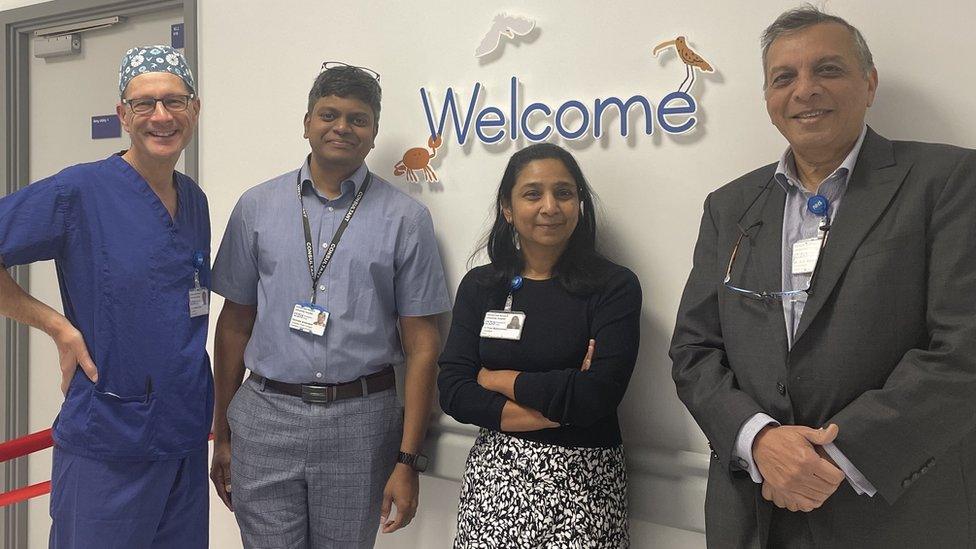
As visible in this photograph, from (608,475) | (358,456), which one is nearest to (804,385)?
(608,475)

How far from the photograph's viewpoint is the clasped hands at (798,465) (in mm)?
1478

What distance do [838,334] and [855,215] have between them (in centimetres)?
24

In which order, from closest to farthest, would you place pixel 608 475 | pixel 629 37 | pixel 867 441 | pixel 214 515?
1. pixel 867 441
2. pixel 608 475
3. pixel 629 37
4. pixel 214 515

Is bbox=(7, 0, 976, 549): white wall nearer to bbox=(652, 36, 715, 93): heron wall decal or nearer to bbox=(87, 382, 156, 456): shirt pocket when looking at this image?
bbox=(652, 36, 715, 93): heron wall decal

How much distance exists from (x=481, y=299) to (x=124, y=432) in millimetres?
991

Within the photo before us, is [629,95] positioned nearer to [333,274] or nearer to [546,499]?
[333,274]

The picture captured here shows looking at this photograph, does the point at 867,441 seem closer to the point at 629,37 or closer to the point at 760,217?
the point at 760,217

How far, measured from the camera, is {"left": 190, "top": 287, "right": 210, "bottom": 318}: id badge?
2199 mm


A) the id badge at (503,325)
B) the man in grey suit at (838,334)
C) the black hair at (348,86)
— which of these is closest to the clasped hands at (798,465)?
the man in grey suit at (838,334)

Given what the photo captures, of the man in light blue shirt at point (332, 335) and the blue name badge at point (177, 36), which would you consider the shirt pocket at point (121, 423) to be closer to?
the man in light blue shirt at point (332, 335)

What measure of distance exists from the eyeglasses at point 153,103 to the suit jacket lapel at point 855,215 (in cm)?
168

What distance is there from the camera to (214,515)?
317 cm

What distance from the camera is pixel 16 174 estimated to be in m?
3.70

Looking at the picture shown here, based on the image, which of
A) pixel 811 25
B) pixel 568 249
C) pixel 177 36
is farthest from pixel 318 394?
pixel 177 36
